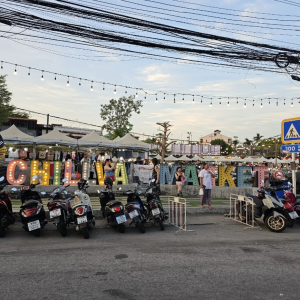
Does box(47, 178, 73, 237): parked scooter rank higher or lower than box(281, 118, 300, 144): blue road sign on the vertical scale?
lower

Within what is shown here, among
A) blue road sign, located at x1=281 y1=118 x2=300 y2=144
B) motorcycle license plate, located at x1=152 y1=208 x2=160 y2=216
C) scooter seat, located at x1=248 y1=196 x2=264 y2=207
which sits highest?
blue road sign, located at x1=281 y1=118 x2=300 y2=144

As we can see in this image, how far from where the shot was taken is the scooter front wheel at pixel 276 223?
8.23m

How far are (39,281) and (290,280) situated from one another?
374 cm

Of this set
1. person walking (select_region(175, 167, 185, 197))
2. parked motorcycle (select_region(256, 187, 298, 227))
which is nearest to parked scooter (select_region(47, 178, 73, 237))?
parked motorcycle (select_region(256, 187, 298, 227))

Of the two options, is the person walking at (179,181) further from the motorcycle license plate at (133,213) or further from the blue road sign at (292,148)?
the motorcycle license plate at (133,213)

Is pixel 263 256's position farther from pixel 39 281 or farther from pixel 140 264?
pixel 39 281

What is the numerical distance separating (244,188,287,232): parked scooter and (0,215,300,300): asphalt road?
314mm

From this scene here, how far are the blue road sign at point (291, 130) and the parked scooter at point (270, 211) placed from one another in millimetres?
3081

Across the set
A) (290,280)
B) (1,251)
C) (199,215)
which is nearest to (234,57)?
(199,215)

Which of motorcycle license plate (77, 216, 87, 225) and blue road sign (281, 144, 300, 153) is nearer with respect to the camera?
motorcycle license plate (77, 216, 87, 225)

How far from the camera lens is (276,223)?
8312 mm

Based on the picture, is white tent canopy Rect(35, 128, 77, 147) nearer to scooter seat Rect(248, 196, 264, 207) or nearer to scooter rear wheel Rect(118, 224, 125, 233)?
scooter rear wheel Rect(118, 224, 125, 233)

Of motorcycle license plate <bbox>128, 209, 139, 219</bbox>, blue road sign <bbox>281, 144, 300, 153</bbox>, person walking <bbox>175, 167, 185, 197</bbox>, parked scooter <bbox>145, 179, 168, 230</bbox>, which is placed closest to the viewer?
motorcycle license plate <bbox>128, 209, 139, 219</bbox>

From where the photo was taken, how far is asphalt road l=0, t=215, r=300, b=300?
164 inches
